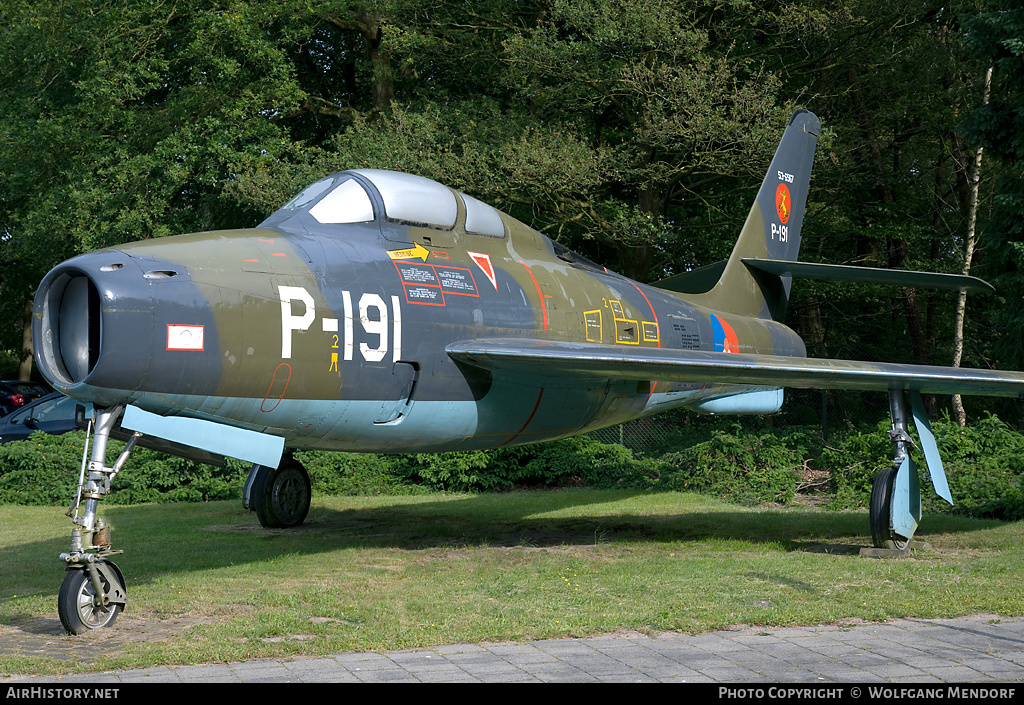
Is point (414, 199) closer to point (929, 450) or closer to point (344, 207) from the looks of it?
point (344, 207)

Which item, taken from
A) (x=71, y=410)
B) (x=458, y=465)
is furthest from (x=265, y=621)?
(x=71, y=410)

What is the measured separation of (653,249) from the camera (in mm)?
22109

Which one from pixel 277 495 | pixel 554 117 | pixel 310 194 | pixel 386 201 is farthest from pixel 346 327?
pixel 554 117

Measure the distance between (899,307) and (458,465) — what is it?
1502 centimetres

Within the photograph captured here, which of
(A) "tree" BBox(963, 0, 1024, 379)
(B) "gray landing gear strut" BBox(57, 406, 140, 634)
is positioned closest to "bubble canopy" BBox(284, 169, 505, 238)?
(B) "gray landing gear strut" BBox(57, 406, 140, 634)

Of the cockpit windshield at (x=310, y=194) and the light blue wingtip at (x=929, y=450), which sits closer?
the cockpit windshield at (x=310, y=194)

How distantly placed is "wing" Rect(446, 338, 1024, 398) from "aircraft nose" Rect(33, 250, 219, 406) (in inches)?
102

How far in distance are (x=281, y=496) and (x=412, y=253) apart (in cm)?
477

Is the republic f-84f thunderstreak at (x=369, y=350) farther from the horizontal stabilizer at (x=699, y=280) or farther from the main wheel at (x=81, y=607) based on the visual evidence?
the horizontal stabilizer at (x=699, y=280)

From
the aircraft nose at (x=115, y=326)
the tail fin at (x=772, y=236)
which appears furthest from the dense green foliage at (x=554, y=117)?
the aircraft nose at (x=115, y=326)

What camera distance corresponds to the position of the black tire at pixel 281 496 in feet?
39.2

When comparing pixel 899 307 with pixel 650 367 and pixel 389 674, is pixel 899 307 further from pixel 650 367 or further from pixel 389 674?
pixel 389 674

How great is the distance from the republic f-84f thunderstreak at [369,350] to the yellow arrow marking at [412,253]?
0.07 feet

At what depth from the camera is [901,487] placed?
9938mm
